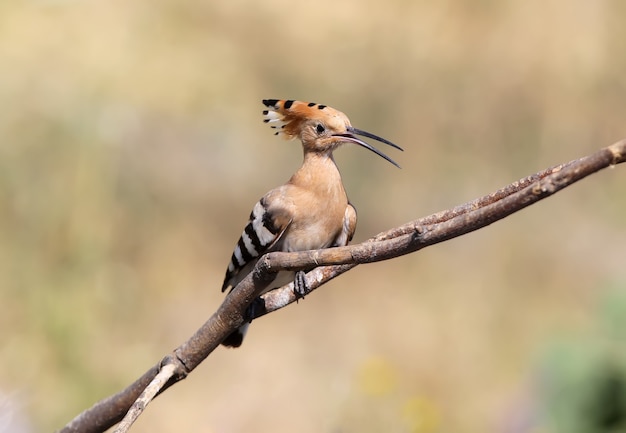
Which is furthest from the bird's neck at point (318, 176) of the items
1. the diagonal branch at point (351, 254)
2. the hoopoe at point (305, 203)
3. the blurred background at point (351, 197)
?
the blurred background at point (351, 197)

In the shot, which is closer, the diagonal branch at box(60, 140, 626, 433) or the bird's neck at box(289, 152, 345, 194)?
the diagonal branch at box(60, 140, 626, 433)

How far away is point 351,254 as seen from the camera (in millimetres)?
953

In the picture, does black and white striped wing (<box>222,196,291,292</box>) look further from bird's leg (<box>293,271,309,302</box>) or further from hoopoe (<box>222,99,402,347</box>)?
bird's leg (<box>293,271,309,302</box>)

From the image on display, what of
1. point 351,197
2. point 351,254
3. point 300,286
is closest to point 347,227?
point 300,286

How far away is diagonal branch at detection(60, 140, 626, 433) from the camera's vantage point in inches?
32.5

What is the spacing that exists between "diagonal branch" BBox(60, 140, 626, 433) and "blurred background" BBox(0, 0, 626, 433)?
849 millimetres

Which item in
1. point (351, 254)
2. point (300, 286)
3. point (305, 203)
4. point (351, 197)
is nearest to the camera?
point (351, 254)

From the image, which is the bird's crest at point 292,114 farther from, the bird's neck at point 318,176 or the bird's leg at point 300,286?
the bird's leg at point 300,286

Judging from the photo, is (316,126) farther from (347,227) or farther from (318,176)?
(347,227)

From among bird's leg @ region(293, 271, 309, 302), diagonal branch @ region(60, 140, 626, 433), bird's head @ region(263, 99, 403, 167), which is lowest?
diagonal branch @ region(60, 140, 626, 433)

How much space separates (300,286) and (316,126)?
50 centimetres

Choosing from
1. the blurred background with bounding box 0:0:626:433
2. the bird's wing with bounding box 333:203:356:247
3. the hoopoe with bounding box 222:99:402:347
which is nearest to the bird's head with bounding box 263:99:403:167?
the hoopoe with bounding box 222:99:402:347

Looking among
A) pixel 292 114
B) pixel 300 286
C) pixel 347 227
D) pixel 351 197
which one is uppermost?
pixel 351 197

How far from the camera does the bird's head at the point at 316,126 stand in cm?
174
